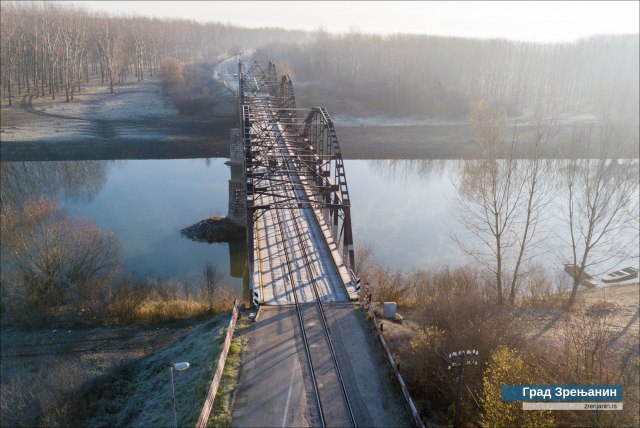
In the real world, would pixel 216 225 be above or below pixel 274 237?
below

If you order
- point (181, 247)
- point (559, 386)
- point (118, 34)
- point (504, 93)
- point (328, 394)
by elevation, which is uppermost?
Answer: point (118, 34)

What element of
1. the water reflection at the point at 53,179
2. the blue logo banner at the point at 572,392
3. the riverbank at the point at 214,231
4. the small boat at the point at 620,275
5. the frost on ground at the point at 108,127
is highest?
the frost on ground at the point at 108,127

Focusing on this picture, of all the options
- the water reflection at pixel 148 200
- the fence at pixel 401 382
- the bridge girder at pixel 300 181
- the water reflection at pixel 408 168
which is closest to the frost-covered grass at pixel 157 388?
the bridge girder at pixel 300 181

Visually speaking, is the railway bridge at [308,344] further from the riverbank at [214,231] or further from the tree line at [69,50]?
the tree line at [69,50]

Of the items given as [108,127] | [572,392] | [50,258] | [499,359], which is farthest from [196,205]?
[572,392]

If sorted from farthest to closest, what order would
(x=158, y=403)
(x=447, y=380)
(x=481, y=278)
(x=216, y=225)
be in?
(x=216, y=225) → (x=481, y=278) → (x=158, y=403) → (x=447, y=380)

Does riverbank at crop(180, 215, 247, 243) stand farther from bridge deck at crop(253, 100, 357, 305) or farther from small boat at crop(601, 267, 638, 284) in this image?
small boat at crop(601, 267, 638, 284)

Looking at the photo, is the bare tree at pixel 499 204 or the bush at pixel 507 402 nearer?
the bush at pixel 507 402

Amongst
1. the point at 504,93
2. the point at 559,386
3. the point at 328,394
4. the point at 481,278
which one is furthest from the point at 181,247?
the point at 504,93

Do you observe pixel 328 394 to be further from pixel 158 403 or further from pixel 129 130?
pixel 129 130
